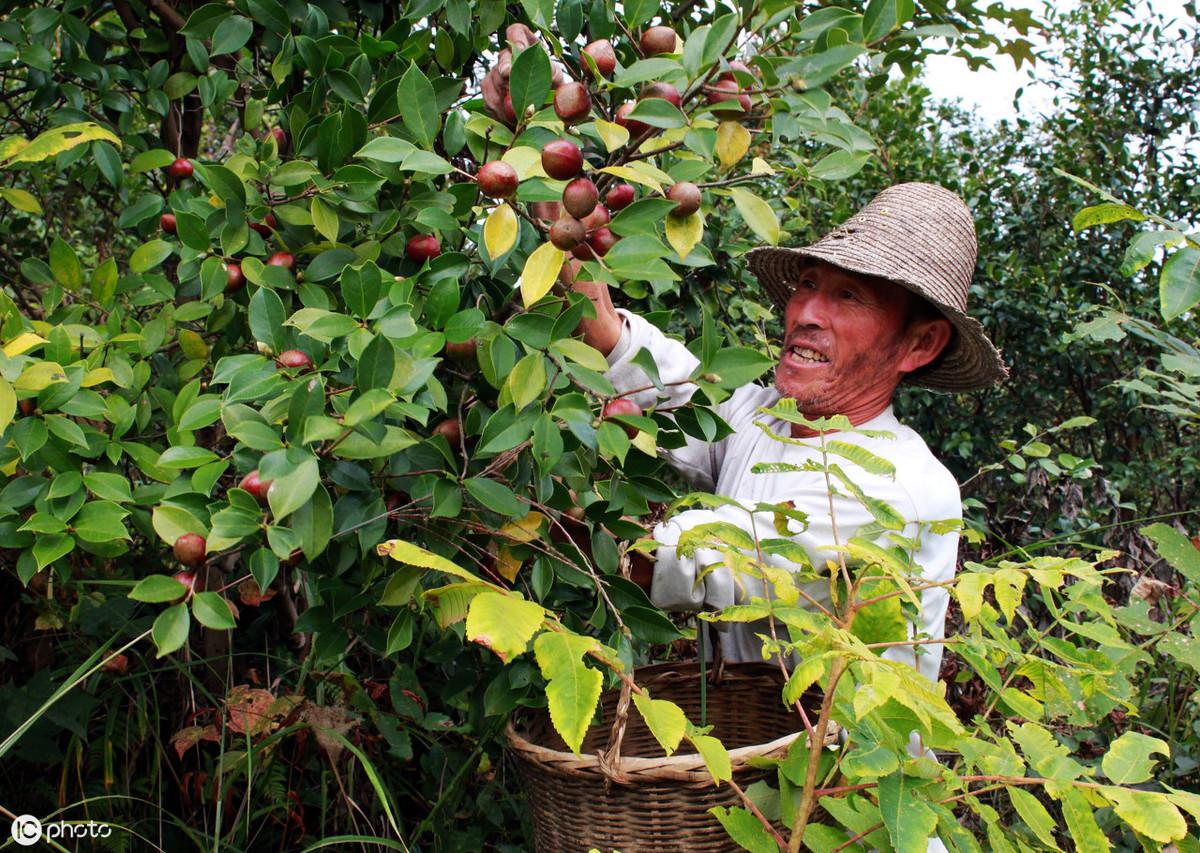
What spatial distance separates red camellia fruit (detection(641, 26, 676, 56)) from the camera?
4.76 ft

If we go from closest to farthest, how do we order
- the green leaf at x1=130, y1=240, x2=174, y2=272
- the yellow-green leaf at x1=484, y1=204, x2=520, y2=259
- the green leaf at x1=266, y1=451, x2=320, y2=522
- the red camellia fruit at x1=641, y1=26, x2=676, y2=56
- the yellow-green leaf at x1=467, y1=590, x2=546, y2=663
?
the yellow-green leaf at x1=467, y1=590, x2=546, y2=663, the green leaf at x1=266, y1=451, x2=320, y2=522, the yellow-green leaf at x1=484, y1=204, x2=520, y2=259, the red camellia fruit at x1=641, y1=26, x2=676, y2=56, the green leaf at x1=130, y1=240, x2=174, y2=272

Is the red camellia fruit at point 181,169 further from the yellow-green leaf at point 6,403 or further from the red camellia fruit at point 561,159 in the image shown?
the red camellia fruit at point 561,159

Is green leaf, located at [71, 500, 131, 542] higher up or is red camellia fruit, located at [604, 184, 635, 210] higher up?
red camellia fruit, located at [604, 184, 635, 210]

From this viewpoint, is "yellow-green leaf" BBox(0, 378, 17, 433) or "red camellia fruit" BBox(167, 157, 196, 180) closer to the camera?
"yellow-green leaf" BBox(0, 378, 17, 433)

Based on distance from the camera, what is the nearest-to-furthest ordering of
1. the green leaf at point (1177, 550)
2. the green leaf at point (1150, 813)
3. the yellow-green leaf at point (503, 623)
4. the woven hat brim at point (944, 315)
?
the yellow-green leaf at point (503, 623) → the green leaf at point (1150, 813) → the green leaf at point (1177, 550) → the woven hat brim at point (944, 315)

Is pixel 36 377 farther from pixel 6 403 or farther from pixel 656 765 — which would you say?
pixel 656 765

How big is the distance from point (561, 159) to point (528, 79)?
4.5 inches

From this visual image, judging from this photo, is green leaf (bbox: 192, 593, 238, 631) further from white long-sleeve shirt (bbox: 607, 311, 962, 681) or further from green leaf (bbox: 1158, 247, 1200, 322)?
green leaf (bbox: 1158, 247, 1200, 322)

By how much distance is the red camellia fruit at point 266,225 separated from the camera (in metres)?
1.60

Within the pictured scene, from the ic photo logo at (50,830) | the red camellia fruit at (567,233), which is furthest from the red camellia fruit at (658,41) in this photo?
the ic photo logo at (50,830)

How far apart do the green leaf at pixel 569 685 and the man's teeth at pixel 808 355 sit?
129 centimetres

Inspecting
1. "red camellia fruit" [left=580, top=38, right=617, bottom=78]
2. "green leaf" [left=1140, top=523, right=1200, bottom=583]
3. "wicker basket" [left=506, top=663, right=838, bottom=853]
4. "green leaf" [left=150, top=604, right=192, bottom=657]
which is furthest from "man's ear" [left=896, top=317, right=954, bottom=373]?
"green leaf" [left=150, top=604, right=192, bottom=657]

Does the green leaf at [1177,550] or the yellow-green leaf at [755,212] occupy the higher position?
the yellow-green leaf at [755,212]

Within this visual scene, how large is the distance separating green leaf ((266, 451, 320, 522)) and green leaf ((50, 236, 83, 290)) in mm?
821
